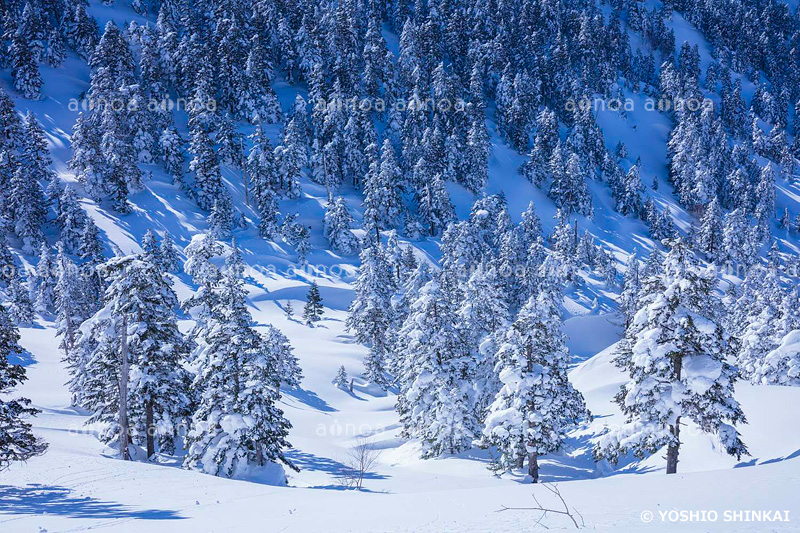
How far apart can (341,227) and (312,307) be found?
51.8 feet

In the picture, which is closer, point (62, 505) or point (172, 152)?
point (62, 505)

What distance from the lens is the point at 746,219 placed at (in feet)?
292

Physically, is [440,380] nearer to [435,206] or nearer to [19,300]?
[19,300]

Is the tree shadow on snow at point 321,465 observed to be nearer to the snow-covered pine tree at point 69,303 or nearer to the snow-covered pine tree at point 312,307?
the snow-covered pine tree at point 69,303

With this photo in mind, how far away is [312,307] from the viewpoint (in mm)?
59875

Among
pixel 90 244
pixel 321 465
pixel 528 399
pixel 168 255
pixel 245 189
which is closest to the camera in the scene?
pixel 528 399

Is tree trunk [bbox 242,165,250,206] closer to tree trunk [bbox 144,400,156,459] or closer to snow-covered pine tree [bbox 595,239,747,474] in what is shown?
tree trunk [bbox 144,400,156,459]

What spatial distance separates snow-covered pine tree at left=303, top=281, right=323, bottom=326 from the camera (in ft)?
195

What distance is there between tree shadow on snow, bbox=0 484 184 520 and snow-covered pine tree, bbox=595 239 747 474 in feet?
50.8

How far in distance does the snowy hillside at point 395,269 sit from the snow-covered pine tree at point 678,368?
10 cm

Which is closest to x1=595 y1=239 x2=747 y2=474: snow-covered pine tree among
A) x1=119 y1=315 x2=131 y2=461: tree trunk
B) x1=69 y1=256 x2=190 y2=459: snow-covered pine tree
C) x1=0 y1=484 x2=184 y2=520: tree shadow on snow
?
x1=0 y1=484 x2=184 y2=520: tree shadow on snow

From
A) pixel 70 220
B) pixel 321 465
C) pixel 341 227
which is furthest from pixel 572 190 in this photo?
pixel 70 220

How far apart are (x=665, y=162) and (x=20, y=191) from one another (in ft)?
407

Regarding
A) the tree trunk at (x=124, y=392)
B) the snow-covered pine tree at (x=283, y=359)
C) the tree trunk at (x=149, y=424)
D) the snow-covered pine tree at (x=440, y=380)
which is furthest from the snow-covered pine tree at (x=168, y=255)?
the snow-covered pine tree at (x=440, y=380)
